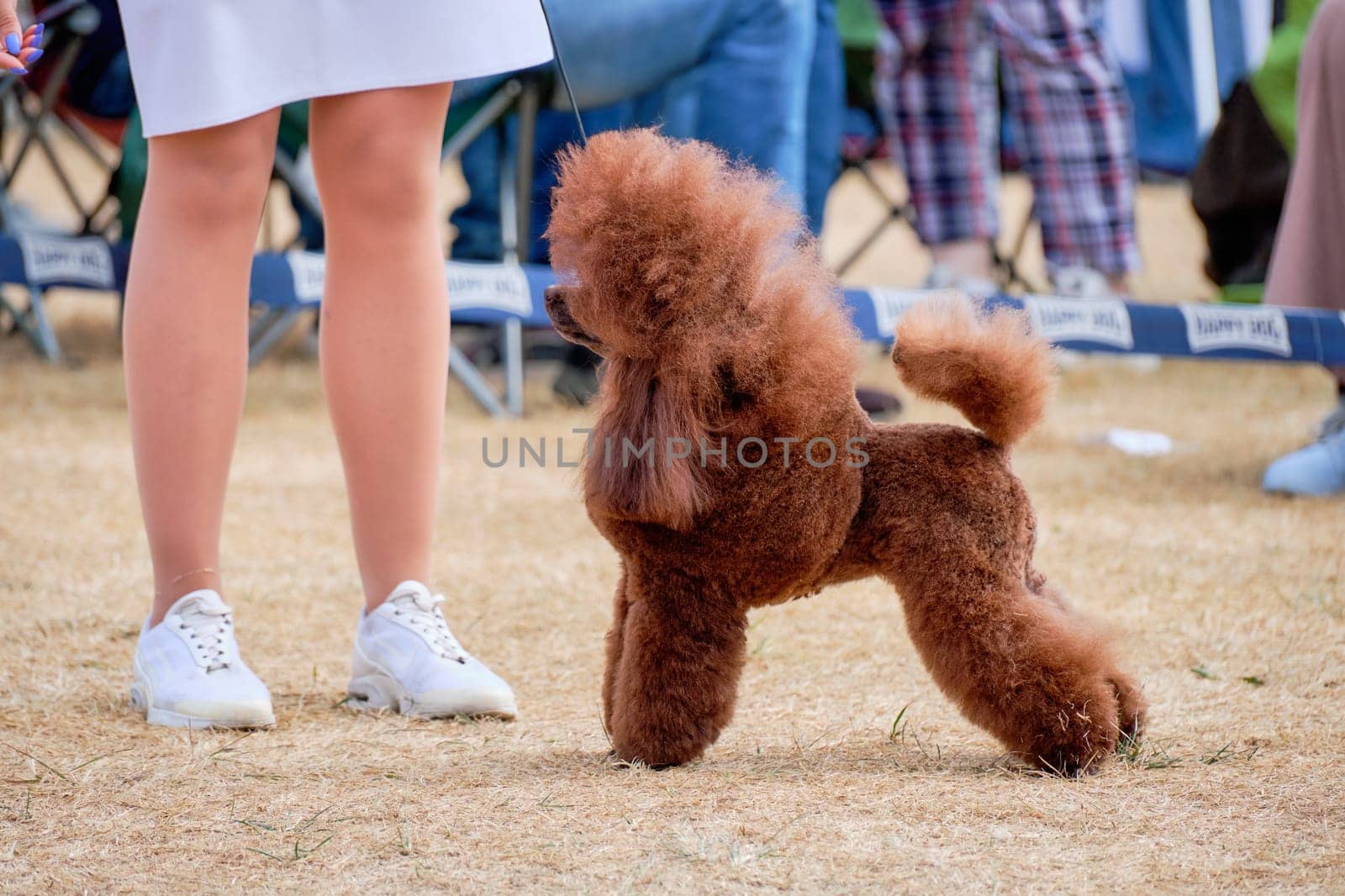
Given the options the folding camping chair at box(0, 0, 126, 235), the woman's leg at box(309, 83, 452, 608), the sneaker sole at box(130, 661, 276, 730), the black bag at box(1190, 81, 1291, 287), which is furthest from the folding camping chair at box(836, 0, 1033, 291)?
the sneaker sole at box(130, 661, 276, 730)

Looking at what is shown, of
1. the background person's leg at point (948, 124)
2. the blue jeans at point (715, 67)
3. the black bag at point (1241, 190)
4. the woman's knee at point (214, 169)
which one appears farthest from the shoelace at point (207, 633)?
the background person's leg at point (948, 124)

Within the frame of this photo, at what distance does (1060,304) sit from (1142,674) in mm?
1504

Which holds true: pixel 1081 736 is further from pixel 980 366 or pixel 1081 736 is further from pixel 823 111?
pixel 823 111

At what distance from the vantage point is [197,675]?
1.54 metres

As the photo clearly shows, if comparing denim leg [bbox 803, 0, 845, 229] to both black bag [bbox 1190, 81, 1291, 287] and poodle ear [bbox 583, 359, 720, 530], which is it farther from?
poodle ear [bbox 583, 359, 720, 530]

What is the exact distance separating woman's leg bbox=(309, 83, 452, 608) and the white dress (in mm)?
39

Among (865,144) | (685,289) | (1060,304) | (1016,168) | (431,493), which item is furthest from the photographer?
(1016,168)

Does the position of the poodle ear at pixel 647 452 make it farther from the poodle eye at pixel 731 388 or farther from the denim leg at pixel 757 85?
the denim leg at pixel 757 85

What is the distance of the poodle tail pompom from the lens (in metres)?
1.33

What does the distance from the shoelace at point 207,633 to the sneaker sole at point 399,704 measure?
158 mm

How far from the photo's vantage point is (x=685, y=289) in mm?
1252

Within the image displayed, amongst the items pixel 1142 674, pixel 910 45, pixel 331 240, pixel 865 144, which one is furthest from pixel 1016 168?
pixel 331 240

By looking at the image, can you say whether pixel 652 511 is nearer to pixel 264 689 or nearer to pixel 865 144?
pixel 264 689

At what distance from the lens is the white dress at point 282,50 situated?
4.68ft
